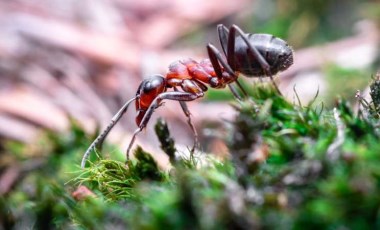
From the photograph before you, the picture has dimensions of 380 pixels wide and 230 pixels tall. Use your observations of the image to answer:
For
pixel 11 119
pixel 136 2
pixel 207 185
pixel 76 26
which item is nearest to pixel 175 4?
pixel 136 2

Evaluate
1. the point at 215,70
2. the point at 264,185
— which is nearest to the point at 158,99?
the point at 215,70

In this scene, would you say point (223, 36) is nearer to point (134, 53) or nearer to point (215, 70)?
point (215, 70)

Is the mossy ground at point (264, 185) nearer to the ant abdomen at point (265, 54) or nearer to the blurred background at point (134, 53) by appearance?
the ant abdomen at point (265, 54)

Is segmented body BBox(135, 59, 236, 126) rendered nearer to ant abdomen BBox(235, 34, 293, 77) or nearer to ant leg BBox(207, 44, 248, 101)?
ant leg BBox(207, 44, 248, 101)

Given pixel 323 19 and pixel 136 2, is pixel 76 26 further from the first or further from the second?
pixel 323 19

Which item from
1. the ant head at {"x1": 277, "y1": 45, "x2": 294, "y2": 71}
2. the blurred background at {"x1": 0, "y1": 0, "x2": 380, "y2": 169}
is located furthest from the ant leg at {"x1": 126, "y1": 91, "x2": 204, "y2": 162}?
the blurred background at {"x1": 0, "y1": 0, "x2": 380, "y2": 169}

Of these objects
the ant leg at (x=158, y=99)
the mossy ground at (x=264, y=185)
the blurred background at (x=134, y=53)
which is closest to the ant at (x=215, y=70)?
the ant leg at (x=158, y=99)
